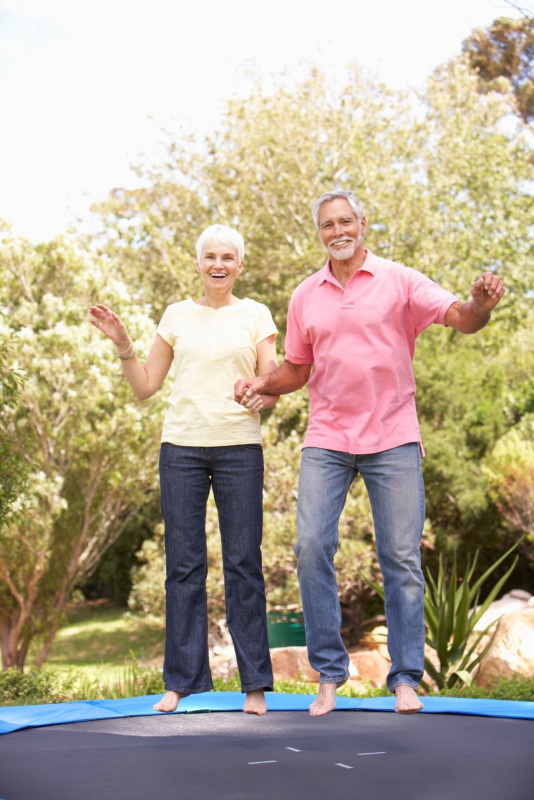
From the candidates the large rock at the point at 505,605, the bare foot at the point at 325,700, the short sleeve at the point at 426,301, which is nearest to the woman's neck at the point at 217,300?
the short sleeve at the point at 426,301

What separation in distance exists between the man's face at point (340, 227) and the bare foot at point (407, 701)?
1358 mm

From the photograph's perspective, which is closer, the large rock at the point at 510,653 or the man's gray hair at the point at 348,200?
the man's gray hair at the point at 348,200

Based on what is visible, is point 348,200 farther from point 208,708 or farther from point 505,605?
point 505,605

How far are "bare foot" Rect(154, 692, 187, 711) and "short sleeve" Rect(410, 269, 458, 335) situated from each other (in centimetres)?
149

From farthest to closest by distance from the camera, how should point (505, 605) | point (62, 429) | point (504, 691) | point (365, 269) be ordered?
point (505, 605), point (62, 429), point (504, 691), point (365, 269)

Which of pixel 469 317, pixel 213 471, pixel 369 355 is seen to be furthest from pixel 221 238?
Answer: pixel 469 317

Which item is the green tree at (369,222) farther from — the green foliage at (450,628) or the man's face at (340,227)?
the man's face at (340,227)

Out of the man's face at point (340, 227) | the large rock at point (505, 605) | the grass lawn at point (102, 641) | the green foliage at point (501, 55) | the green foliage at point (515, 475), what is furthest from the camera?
the green foliage at point (501, 55)

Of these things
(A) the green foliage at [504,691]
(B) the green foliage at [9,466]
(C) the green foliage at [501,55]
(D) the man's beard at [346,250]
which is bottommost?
(A) the green foliage at [504,691]

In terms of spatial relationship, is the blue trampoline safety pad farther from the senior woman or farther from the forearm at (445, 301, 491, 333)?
the forearm at (445, 301, 491, 333)

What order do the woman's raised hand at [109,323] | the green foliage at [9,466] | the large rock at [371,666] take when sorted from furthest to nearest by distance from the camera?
the large rock at [371,666], the green foliage at [9,466], the woman's raised hand at [109,323]

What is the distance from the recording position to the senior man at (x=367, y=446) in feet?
9.10

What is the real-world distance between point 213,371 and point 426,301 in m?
0.73

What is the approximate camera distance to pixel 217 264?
3.02 metres
